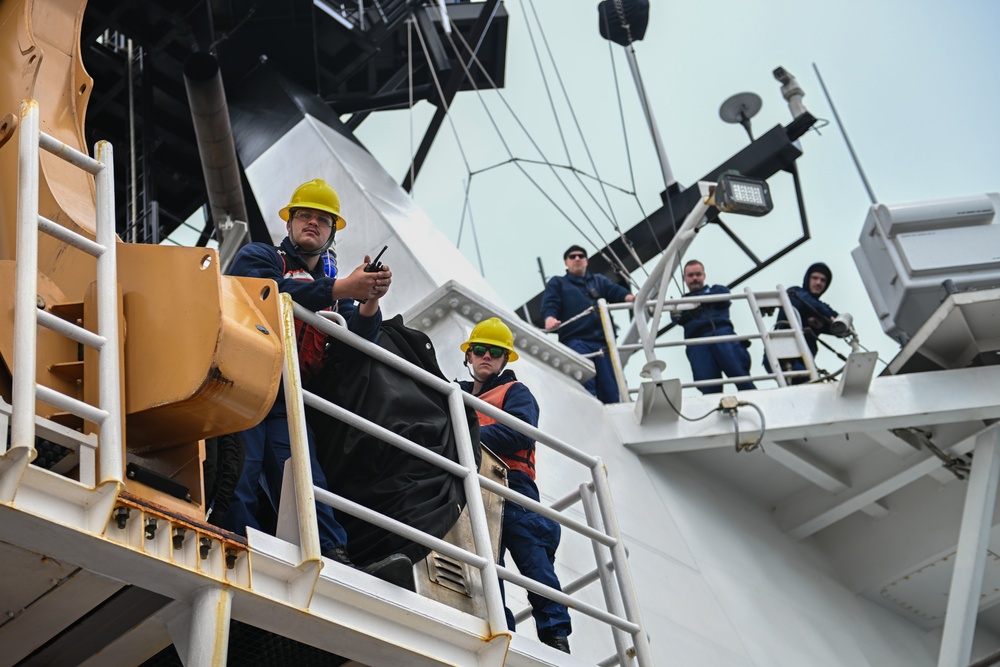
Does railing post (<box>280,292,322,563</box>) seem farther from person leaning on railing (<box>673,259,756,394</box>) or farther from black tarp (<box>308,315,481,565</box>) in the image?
person leaning on railing (<box>673,259,756,394</box>)

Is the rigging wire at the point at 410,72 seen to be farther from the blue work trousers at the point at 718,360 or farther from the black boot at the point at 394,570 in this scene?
the black boot at the point at 394,570

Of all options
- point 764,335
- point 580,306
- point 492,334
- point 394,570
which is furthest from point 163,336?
point 580,306

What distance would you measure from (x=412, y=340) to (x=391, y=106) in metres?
9.51

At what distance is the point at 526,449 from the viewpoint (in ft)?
19.9

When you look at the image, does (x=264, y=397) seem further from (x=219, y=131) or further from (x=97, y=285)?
(x=219, y=131)

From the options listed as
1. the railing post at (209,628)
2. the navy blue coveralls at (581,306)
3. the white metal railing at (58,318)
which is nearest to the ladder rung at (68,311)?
the white metal railing at (58,318)

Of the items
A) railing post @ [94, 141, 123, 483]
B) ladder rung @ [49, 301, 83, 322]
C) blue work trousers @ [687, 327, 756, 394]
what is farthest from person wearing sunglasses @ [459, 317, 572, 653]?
blue work trousers @ [687, 327, 756, 394]

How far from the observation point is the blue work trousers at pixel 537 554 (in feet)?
18.6

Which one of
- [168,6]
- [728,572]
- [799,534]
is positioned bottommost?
[728,572]

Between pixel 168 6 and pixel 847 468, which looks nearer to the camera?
pixel 847 468

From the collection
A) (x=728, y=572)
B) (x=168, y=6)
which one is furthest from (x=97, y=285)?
(x=168, y=6)

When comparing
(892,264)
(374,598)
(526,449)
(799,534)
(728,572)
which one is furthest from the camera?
(892,264)

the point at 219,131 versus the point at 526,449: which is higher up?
the point at 219,131

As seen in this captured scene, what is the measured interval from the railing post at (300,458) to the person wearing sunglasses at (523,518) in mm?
1471
